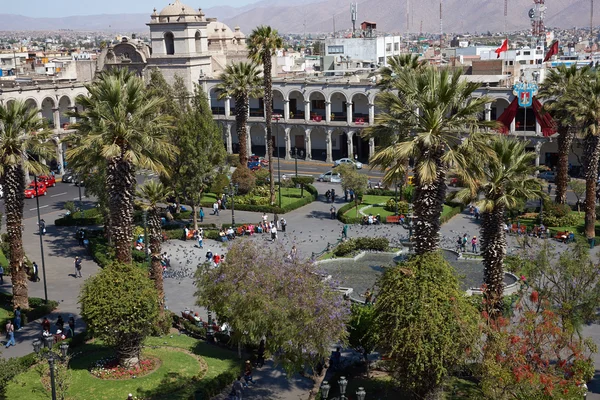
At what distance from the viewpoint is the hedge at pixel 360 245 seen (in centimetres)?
4006

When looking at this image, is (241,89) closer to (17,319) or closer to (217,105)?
(217,105)

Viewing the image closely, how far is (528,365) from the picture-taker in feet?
64.1

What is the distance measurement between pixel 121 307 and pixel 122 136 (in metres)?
5.89

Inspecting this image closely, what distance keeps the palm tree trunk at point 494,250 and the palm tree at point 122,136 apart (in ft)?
38.2

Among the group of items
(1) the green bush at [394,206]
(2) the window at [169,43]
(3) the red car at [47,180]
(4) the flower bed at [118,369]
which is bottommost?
(4) the flower bed at [118,369]

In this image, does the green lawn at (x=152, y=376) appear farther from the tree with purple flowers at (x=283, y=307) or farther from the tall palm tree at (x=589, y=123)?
the tall palm tree at (x=589, y=123)

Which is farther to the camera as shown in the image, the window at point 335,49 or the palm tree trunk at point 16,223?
the window at point 335,49

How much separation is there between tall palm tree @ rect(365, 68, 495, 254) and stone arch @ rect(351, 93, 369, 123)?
153 feet

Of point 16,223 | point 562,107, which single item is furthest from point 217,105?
point 16,223

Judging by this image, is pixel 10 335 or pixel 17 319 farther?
pixel 17 319

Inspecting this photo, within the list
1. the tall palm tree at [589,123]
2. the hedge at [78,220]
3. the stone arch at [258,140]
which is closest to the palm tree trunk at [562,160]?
the tall palm tree at [589,123]

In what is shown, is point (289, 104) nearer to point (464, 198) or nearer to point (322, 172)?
point (322, 172)

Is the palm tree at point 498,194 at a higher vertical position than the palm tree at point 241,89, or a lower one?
lower

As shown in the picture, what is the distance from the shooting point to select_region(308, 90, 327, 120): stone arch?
232ft
